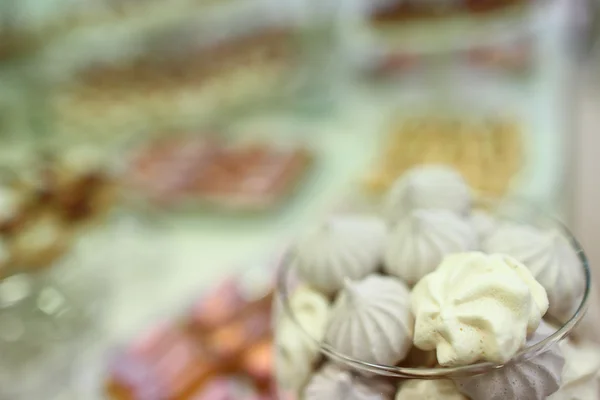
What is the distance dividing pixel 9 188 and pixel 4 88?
617mm

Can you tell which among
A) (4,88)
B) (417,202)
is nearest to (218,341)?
(417,202)

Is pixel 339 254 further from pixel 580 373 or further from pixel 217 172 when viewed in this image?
pixel 217 172

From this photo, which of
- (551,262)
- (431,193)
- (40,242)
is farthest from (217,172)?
(551,262)

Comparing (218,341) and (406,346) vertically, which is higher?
(406,346)

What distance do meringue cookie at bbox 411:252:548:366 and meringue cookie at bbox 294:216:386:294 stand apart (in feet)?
0.25

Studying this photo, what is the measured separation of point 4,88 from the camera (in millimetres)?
1335

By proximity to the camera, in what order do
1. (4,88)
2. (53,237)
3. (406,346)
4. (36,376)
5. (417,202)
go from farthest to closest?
(4,88)
(53,237)
(36,376)
(417,202)
(406,346)

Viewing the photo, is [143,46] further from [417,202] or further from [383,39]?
[417,202]

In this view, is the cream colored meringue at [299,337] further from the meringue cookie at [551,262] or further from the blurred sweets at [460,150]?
the blurred sweets at [460,150]

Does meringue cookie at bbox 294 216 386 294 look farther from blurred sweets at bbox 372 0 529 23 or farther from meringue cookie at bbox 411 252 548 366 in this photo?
blurred sweets at bbox 372 0 529 23

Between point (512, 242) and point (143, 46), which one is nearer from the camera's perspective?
point (512, 242)

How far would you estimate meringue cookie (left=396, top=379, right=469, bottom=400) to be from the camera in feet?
1.31

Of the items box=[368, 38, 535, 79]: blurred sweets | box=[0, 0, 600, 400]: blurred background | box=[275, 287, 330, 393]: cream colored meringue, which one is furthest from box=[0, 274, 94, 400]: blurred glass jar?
box=[368, 38, 535, 79]: blurred sweets

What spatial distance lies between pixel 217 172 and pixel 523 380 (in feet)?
2.91
